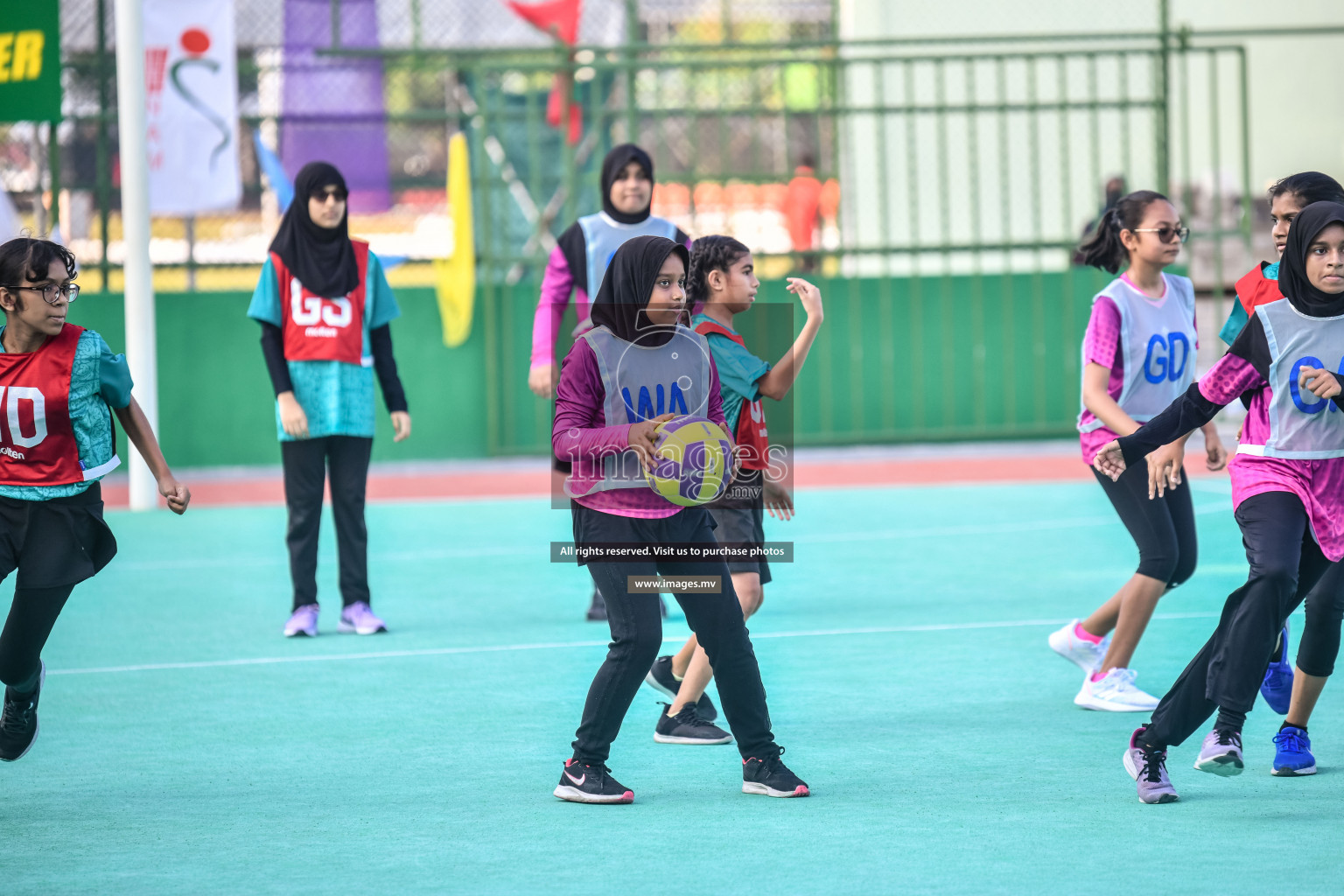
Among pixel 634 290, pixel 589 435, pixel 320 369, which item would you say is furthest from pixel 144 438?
pixel 320 369

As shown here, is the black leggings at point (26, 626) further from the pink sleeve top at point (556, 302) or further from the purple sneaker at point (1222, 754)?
the purple sneaker at point (1222, 754)

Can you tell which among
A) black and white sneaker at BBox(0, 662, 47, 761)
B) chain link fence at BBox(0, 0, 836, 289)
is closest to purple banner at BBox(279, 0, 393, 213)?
chain link fence at BBox(0, 0, 836, 289)

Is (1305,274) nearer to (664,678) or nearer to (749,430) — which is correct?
(749,430)

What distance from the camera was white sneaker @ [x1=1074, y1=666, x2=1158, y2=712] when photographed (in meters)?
6.11

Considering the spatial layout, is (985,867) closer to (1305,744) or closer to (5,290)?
(1305,744)

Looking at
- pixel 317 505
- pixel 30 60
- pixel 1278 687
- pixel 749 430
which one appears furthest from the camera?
pixel 30 60

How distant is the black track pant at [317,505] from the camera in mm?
7984

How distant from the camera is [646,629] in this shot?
4.98 metres

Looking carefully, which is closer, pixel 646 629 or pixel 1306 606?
pixel 646 629

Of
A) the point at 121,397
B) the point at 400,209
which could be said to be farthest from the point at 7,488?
the point at 400,209

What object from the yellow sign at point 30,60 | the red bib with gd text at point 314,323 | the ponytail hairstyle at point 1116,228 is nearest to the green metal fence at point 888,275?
the yellow sign at point 30,60

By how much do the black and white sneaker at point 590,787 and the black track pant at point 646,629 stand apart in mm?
36

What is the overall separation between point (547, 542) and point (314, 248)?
3482 mm

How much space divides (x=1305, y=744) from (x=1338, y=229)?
158 centimetres
